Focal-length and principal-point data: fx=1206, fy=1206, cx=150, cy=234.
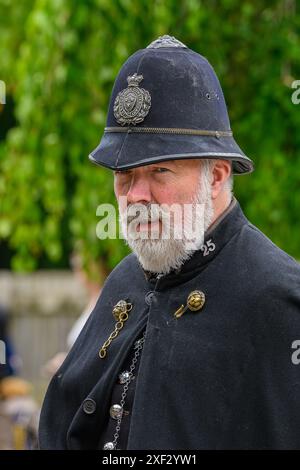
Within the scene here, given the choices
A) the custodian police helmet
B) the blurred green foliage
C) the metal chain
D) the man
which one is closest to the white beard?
the man

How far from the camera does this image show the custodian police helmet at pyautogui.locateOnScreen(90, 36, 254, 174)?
317 centimetres

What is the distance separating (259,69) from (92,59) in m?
0.87

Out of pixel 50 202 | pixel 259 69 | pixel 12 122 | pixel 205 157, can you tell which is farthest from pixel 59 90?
pixel 12 122

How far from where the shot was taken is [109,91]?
6.26 m

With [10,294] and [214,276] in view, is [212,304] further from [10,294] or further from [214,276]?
[10,294]

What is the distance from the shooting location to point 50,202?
652cm

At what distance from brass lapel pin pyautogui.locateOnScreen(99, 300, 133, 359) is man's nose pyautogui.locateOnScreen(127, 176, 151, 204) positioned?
16.4 inches

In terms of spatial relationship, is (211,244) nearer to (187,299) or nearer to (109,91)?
(187,299)

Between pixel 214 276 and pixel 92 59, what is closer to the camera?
pixel 214 276

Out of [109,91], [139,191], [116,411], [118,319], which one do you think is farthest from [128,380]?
[109,91]

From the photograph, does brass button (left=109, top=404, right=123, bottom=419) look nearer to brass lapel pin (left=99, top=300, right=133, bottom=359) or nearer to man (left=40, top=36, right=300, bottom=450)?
man (left=40, top=36, right=300, bottom=450)

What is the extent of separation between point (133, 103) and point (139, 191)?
25cm
